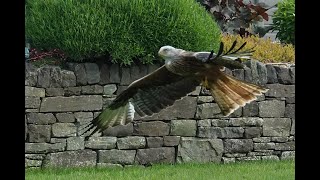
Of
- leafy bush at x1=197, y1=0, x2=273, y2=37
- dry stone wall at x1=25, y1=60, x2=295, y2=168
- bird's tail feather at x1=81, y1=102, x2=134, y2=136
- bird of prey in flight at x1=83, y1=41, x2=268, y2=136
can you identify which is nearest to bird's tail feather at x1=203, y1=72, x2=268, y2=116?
bird of prey in flight at x1=83, y1=41, x2=268, y2=136

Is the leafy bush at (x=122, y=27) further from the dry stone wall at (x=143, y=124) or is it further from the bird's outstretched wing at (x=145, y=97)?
the bird's outstretched wing at (x=145, y=97)

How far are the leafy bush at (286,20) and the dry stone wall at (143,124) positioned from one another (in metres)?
1.00

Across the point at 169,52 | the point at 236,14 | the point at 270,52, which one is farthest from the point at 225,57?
the point at 236,14

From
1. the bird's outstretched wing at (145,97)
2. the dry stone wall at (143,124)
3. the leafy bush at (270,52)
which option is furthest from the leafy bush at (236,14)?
the bird's outstretched wing at (145,97)

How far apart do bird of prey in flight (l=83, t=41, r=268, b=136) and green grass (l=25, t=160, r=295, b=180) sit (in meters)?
1.74

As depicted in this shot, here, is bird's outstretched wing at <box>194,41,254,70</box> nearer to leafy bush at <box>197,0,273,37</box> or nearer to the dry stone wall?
the dry stone wall

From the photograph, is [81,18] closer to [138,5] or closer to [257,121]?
[138,5]

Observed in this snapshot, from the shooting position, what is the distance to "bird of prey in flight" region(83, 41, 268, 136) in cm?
414

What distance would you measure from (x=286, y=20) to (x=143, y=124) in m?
2.33

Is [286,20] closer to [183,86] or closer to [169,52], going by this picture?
[183,86]

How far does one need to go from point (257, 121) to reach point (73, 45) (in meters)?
1.99

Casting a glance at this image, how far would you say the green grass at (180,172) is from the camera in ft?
22.9

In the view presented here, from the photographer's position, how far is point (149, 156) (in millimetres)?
7629
